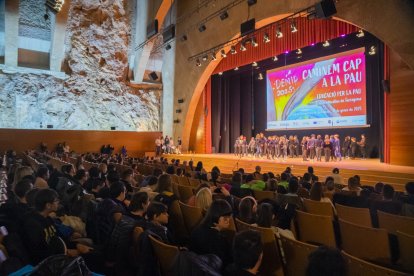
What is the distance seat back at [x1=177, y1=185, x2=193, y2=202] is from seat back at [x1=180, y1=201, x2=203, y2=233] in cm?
115

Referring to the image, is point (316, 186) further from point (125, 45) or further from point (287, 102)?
point (125, 45)

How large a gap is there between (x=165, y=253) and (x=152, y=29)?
14413 millimetres

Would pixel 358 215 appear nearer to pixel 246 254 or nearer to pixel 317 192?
pixel 317 192

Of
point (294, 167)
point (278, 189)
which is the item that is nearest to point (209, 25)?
point (294, 167)

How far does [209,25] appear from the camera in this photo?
14.7 metres

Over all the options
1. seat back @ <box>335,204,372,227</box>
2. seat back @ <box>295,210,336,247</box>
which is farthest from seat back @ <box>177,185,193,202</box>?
seat back @ <box>335,204,372,227</box>

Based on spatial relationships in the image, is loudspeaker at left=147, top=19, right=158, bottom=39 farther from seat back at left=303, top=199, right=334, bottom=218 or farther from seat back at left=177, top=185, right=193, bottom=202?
seat back at left=303, top=199, right=334, bottom=218

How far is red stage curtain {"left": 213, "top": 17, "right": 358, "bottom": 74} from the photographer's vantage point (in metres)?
10.5

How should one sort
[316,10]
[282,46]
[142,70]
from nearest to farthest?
[316,10]
[282,46]
[142,70]

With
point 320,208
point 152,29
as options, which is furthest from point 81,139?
point 320,208

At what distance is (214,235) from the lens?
2246 mm

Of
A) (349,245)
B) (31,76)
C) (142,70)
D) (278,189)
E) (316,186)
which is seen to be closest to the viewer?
(349,245)

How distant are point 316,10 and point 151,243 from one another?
8.24m

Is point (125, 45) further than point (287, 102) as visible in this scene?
Yes
